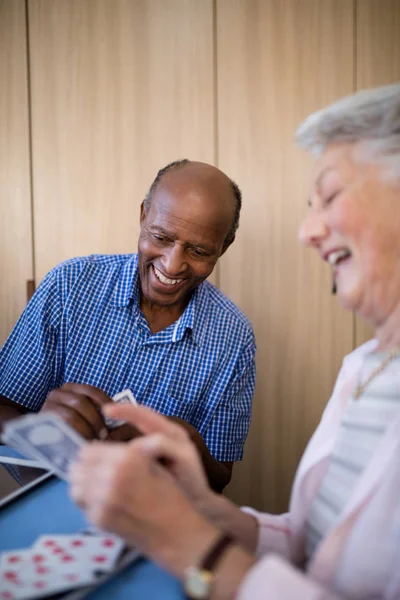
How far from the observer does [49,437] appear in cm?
90

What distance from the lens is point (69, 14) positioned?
2.65 metres

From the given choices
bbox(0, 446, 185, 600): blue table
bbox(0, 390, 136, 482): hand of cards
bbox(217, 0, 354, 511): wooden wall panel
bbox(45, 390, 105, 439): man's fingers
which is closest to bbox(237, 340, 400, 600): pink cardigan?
bbox(0, 446, 185, 600): blue table

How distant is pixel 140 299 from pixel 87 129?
1.21m

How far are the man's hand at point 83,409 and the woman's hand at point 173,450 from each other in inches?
10.6

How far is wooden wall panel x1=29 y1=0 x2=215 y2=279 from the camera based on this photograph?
264cm

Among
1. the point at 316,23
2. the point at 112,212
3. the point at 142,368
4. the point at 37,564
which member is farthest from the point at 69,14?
the point at 37,564

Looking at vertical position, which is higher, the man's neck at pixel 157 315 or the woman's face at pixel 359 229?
the woman's face at pixel 359 229

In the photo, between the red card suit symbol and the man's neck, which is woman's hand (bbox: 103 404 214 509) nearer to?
the red card suit symbol

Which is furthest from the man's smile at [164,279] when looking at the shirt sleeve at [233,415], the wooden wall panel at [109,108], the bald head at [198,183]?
the wooden wall panel at [109,108]

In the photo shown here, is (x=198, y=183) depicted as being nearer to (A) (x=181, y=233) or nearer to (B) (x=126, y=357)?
(A) (x=181, y=233)

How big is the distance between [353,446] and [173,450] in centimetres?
33

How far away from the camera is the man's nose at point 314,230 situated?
1.00 meters

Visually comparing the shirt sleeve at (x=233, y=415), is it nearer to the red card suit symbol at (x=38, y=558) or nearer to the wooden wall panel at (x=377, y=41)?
the red card suit symbol at (x=38, y=558)

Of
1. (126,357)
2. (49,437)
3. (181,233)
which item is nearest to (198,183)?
(181,233)
